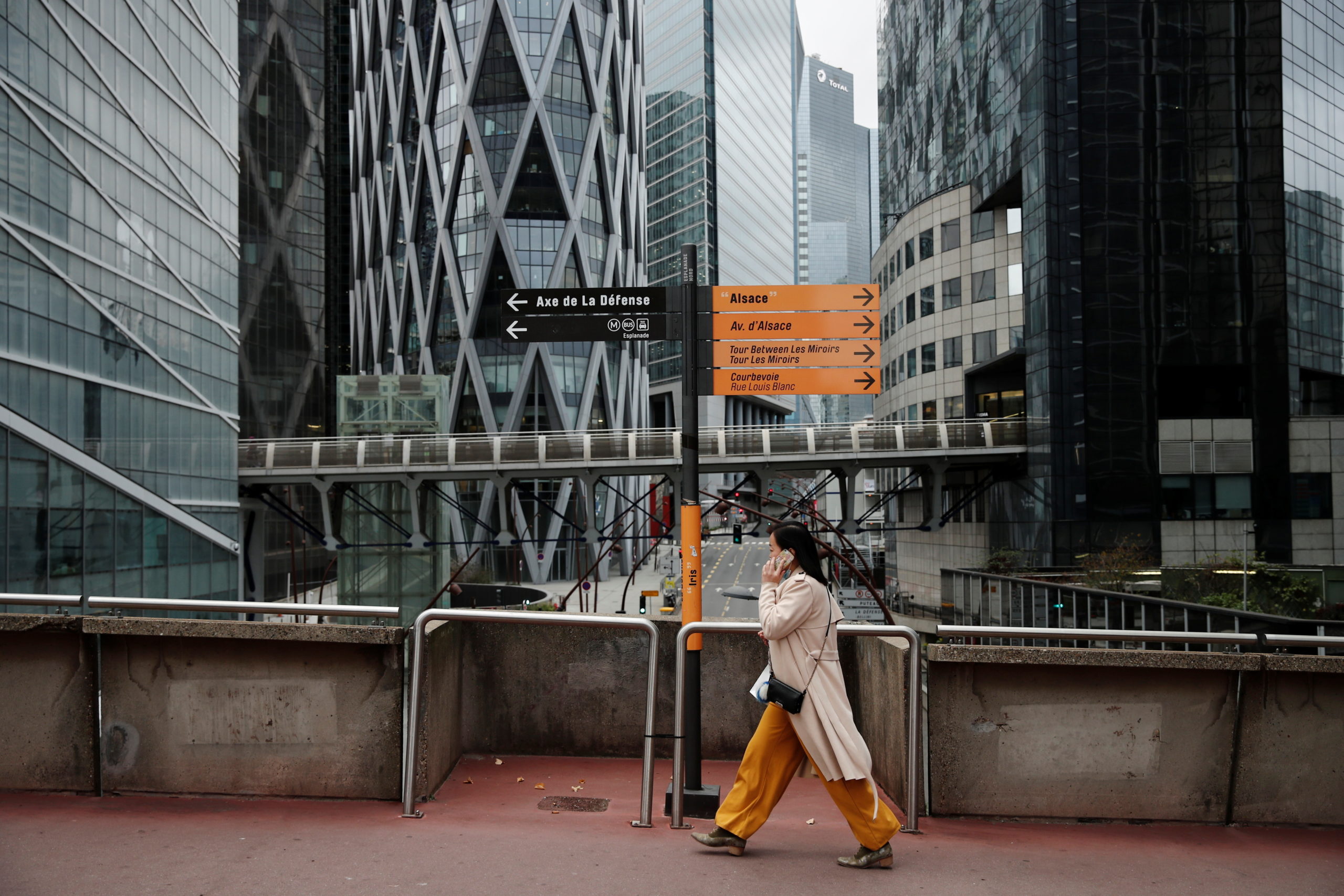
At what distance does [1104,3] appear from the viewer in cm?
3456

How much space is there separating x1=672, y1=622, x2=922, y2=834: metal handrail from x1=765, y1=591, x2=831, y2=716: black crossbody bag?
0.42 meters

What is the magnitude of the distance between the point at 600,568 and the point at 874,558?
63.3ft

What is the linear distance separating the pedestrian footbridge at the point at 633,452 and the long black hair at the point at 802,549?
30867 mm

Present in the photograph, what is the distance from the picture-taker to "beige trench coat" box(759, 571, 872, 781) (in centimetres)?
494

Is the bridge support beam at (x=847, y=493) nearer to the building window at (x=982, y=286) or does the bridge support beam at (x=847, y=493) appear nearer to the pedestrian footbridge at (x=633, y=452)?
the pedestrian footbridge at (x=633, y=452)

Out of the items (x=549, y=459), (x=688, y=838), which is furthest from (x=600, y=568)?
(x=688, y=838)

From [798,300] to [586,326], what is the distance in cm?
142

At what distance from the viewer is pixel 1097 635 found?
542cm

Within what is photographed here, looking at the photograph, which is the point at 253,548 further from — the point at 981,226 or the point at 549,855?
the point at 549,855

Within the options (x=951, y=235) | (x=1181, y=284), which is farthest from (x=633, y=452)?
(x=1181, y=284)

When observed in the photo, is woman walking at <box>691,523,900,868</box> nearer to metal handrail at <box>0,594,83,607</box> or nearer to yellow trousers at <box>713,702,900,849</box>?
yellow trousers at <box>713,702,900,849</box>

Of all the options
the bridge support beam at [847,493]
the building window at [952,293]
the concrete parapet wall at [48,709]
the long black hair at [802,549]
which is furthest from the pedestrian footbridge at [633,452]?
the long black hair at [802,549]

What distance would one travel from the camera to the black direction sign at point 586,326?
6.43m

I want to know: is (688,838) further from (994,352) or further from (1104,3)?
(994,352)
